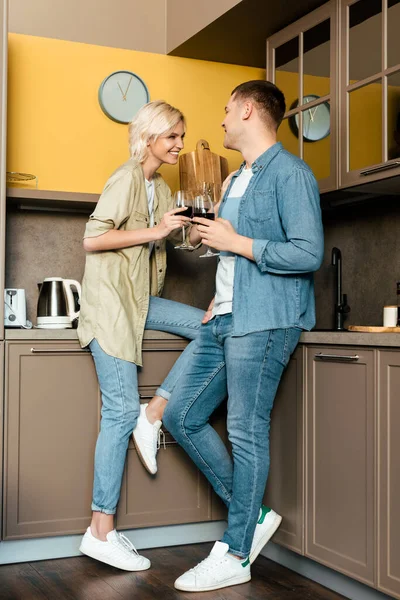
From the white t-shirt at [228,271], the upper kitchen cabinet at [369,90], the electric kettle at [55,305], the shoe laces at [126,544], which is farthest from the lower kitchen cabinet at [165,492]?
the upper kitchen cabinet at [369,90]

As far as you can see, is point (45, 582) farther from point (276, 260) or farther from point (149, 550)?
point (276, 260)

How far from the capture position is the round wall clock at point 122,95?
143 inches

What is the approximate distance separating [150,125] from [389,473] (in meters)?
1.58

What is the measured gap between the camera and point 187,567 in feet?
9.38

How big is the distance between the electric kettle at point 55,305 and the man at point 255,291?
76 centimetres

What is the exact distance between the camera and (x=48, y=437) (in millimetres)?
2953

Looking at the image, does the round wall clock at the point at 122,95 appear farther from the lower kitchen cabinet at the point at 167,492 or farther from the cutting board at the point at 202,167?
the lower kitchen cabinet at the point at 167,492

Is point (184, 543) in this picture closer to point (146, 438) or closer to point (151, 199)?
point (146, 438)

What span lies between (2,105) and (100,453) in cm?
134

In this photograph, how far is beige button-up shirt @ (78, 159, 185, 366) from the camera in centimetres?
289

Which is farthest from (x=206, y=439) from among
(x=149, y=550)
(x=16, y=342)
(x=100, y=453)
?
(x=16, y=342)

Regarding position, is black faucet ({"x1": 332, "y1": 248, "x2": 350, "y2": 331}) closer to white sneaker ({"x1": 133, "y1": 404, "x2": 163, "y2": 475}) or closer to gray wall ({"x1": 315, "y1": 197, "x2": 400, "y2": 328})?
gray wall ({"x1": 315, "y1": 197, "x2": 400, "y2": 328})

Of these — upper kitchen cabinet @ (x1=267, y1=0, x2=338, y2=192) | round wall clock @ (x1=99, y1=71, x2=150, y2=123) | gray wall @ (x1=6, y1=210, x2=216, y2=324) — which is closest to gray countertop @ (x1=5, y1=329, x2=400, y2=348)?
gray wall @ (x1=6, y1=210, x2=216, y2=324)

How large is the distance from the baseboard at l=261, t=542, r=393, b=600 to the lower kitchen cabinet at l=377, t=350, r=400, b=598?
5.4 inches
